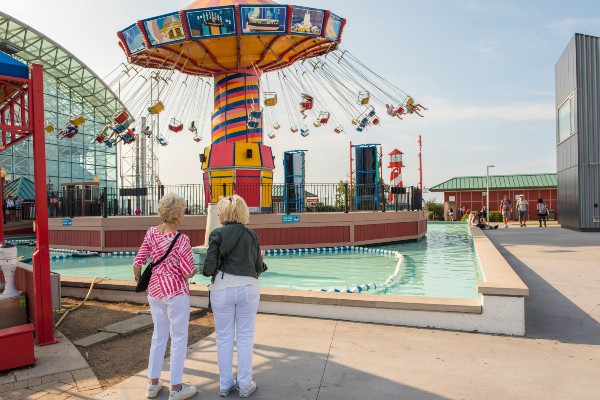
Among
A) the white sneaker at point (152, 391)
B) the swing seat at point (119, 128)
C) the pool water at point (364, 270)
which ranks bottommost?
the pool water at point (364, 270)

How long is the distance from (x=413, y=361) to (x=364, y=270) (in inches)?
314

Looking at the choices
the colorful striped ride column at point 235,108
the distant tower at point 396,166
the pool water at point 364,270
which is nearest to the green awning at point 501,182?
the distant tower at point 396,166

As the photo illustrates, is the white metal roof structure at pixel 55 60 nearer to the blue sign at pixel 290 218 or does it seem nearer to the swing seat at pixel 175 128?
the swing seat at pixel 175 128

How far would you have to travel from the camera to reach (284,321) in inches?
250

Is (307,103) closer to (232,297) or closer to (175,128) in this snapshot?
(175,128)


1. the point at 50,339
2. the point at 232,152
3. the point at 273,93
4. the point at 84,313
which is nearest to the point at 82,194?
the point at 232,152

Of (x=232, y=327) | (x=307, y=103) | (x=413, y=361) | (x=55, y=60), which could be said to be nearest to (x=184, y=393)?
(x=232, y=327)

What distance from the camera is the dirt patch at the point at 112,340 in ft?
15.7

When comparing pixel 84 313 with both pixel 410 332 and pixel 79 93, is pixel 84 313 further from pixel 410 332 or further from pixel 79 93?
pixel 79 93

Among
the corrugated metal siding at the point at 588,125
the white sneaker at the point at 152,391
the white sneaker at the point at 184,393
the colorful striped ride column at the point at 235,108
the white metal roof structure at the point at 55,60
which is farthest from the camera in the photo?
the white metal roof structure at the point at 55,60

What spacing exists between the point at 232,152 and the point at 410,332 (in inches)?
611

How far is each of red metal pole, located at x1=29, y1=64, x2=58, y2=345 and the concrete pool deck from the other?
179cm

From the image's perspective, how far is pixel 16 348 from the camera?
4719 mm

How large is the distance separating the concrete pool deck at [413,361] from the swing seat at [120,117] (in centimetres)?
1453
